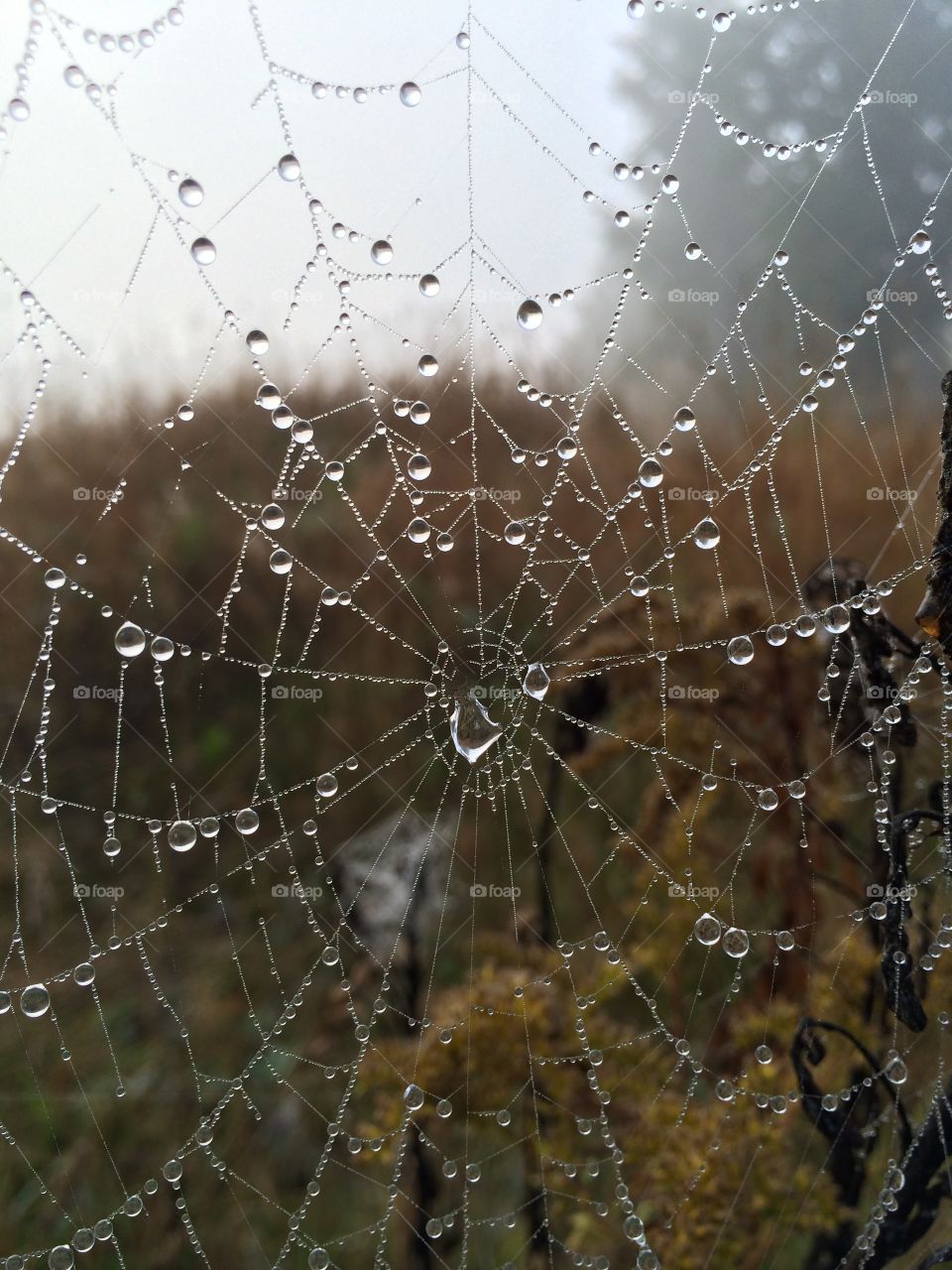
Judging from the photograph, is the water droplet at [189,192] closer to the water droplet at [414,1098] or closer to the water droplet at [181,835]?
the water droplet at [181,835]

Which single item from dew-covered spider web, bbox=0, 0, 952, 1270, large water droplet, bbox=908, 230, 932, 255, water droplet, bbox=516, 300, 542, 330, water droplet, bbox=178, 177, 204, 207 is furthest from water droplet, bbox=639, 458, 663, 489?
water droplet, bbox=178, 177, 204, 207

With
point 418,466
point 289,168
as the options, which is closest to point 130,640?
point 418,466

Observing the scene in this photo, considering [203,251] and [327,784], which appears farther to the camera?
[327,784]

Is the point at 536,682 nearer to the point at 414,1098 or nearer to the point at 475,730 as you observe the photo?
the point at 475,730

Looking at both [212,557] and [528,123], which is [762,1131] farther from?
[528,123]

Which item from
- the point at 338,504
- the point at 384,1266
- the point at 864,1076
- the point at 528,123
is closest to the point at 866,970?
the point at 864,1076

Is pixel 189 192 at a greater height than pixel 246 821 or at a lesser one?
greater

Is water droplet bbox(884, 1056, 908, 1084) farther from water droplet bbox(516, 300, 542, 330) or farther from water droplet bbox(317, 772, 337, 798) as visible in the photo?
water droplet bbox(516, 300, 542, 330)
